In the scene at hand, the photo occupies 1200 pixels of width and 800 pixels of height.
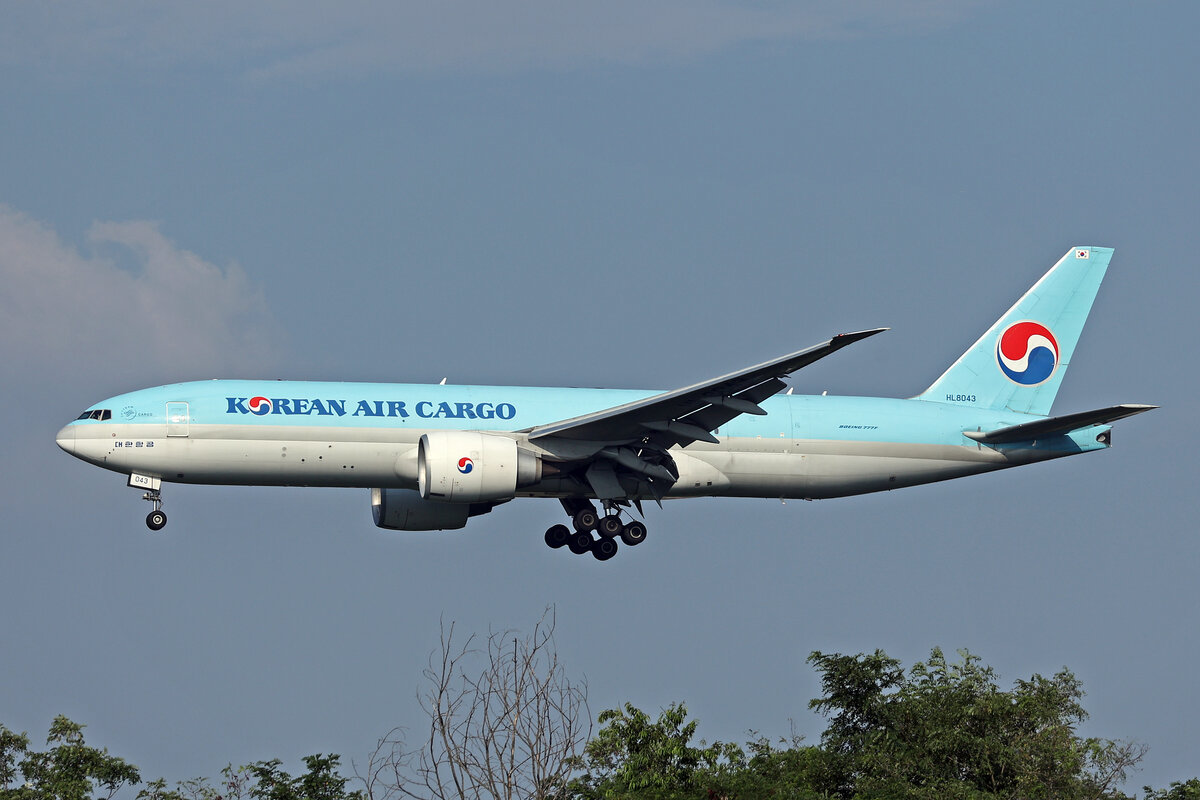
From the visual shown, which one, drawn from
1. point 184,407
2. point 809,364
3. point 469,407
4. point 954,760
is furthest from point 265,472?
point 954,760

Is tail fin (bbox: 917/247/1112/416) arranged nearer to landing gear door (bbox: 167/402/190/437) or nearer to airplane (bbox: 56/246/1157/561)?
airplane (bbox: 56/246/1157/561)

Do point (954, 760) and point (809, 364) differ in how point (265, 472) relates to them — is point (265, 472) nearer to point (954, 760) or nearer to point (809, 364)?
point (809, 364)

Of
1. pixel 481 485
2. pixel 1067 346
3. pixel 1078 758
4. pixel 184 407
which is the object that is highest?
pixel 1067 346

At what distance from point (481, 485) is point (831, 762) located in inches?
445

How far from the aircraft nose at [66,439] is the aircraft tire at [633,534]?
15.0 metres

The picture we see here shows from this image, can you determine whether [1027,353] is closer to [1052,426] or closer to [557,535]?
[1052,426]

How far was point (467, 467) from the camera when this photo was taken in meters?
41.1

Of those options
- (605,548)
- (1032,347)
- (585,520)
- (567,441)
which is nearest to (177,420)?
(567,441)

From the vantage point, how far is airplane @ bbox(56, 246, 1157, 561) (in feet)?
137

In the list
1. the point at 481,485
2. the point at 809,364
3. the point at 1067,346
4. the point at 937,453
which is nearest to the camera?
the point at 809,364

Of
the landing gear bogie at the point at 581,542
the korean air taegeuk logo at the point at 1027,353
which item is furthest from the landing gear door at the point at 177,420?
the korean air taegeuk logo at the point at 1027,353

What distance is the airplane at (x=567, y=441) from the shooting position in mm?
41812

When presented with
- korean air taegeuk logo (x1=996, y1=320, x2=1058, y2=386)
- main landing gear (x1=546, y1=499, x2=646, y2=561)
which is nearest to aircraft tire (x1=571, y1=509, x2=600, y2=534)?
main landing gear (x1=546, y1=499, x2=646, y2=561)

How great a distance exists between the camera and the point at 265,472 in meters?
42.3
